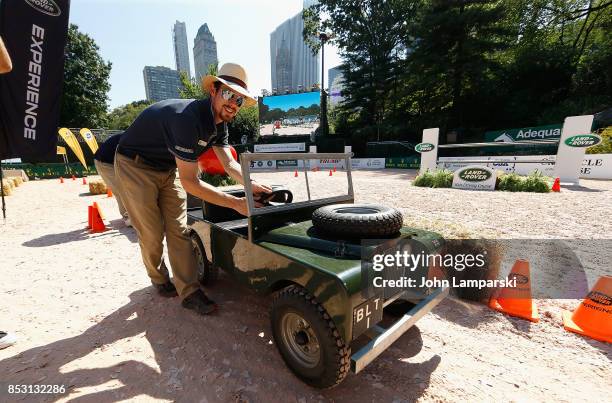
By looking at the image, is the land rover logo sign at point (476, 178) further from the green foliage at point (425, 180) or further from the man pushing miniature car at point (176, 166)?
the man pushing miniature car at point (176, 166)

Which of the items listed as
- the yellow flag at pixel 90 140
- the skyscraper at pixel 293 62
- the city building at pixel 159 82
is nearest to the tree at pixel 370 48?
the yellow flag at pixel 90 140

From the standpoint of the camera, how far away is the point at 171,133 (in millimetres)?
2311

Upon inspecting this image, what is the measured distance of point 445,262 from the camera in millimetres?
3252

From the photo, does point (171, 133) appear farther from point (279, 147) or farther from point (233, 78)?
point (279, 147)

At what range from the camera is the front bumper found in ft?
5.08

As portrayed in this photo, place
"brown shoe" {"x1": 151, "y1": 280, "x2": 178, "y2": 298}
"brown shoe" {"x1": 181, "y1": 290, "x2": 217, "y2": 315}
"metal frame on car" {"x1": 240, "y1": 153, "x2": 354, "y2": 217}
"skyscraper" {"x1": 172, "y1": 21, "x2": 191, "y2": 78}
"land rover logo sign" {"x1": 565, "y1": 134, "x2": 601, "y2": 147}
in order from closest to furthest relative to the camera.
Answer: "metal frame on car" {"x1": 240, "y1": 153, "x2": 354, "y2": 217}
"brown shoe" {"x1": 181, "y1": 290, "x2": 217, "y2": 315}
"brown shoe" {"x1": 151, "y1": 280, "x2": 178, "y2": 298}
"land rover logo sign" {"x1": 565, "y1": 134, "x2": 601, "y2": 147}
"skyscraper" {"x1": 172, "y1": 21, "x2": 191, "y2": 78}

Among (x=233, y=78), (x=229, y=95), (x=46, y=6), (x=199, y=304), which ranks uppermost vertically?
(x=46, y=6)

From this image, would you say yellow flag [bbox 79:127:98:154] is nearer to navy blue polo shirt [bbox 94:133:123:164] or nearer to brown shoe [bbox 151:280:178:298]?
navy blue polo shirt [bbox 94:133:123:164]

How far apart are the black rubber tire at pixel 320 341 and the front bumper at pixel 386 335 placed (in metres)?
0.12

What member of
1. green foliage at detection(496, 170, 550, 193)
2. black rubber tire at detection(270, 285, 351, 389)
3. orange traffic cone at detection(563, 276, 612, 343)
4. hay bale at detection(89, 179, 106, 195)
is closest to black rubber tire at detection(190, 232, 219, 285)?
black rubber tire at detection(270, 285, 351, 389)

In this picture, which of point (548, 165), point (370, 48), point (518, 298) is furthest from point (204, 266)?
point (370, 48)

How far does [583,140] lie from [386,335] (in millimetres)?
11818

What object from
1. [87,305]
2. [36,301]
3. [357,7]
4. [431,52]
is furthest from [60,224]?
[357,7]

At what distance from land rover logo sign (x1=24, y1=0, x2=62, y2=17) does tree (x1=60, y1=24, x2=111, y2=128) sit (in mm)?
33407
